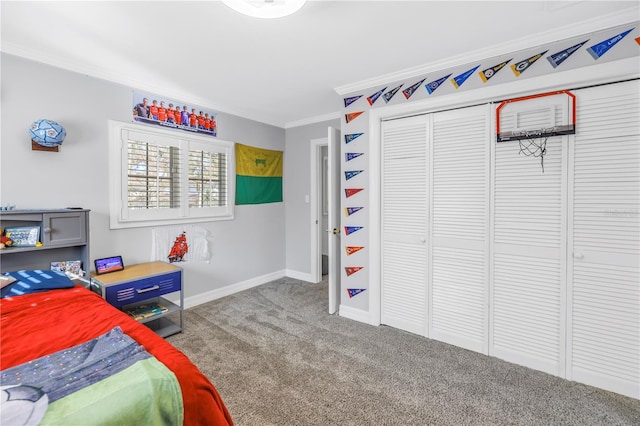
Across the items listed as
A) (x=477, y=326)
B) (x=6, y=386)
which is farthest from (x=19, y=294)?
(x=477, y=326)

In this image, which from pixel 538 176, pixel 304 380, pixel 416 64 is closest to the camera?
pixel 304 380

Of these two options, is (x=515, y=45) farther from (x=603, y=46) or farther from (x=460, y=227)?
(x=460, y=227)

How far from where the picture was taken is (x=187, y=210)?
340cm

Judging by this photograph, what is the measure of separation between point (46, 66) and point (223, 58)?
1.44 m

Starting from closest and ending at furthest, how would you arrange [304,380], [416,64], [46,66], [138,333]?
1. [138,333]
2. [304,380]
3. [46,66]
4. [416,64]

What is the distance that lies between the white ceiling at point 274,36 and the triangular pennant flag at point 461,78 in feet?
0.32

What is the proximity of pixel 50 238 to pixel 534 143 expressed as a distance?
148 inches

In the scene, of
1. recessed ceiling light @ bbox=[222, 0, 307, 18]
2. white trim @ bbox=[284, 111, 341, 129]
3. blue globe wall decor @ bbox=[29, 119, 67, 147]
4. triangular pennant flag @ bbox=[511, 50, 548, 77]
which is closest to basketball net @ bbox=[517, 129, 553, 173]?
triangular pennant flag @ bbox=[511, 50, 548, 77]

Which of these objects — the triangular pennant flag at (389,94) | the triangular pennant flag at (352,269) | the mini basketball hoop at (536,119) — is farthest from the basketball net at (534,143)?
the triangular pennant flag at (352,269)

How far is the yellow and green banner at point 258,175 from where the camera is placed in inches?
157

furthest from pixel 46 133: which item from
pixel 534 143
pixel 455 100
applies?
pixel 534 143

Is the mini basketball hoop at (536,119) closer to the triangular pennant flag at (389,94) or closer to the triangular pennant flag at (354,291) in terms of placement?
the triangular pennant flag at (389,94)

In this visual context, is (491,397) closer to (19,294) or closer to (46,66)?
(19,294)

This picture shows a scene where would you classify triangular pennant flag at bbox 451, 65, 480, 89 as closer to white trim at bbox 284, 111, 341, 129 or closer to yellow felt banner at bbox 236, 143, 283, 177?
white trim at bbox 284, 111, 341, 129
